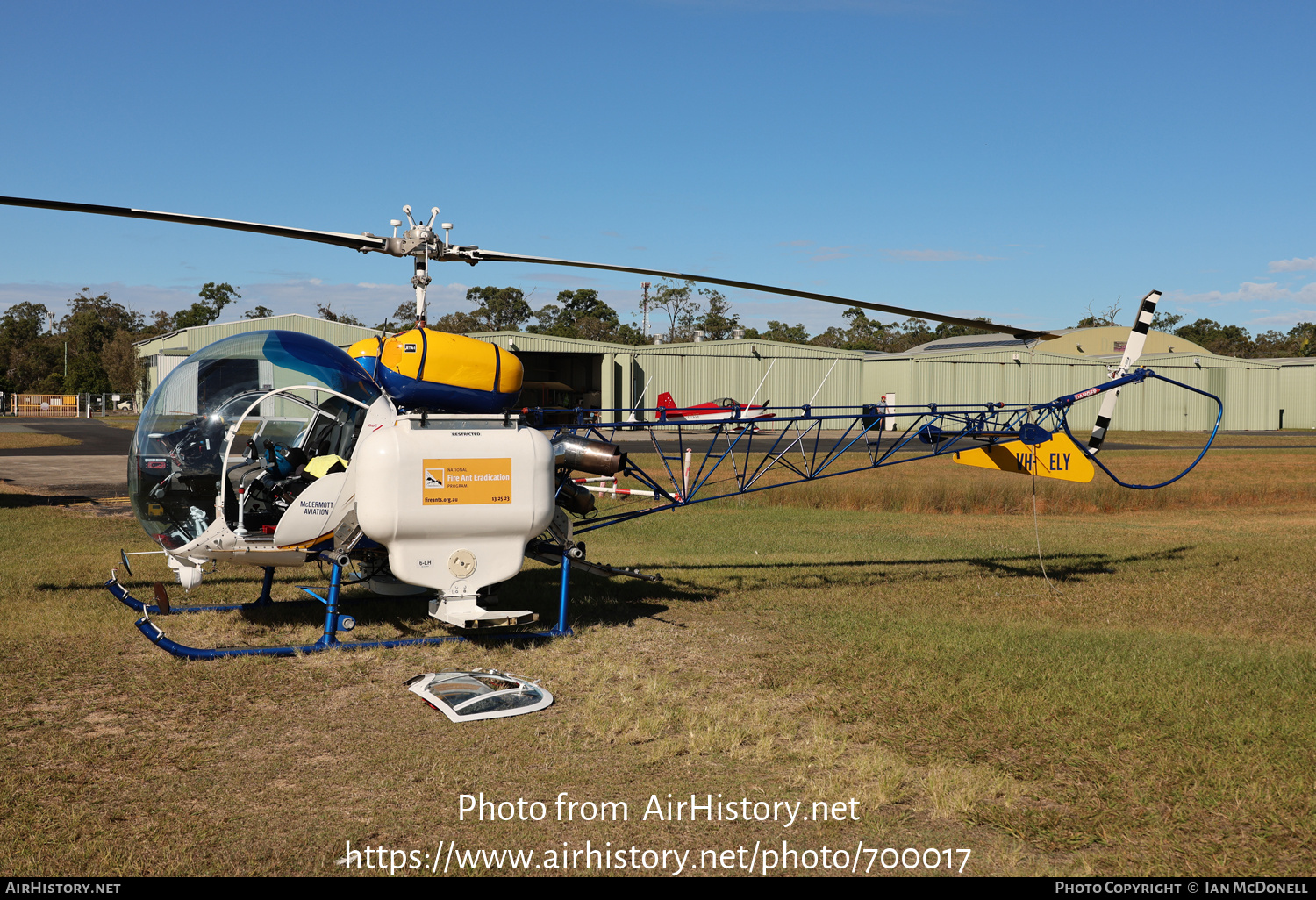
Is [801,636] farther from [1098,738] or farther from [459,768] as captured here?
[459,768]

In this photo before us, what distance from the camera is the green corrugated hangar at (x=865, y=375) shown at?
2066 inches

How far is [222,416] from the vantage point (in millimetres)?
7781

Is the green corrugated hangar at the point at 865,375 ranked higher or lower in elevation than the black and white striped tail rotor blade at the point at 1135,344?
higher

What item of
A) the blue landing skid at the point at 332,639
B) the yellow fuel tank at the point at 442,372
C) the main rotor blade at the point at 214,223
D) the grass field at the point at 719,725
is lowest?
the grass field at the point at 719,725

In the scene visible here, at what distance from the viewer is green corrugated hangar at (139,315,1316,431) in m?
52.5

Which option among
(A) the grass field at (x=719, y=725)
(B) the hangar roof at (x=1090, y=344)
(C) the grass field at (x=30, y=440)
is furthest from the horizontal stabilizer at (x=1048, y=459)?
(B) the hangar roof at (x=1090, y=344)

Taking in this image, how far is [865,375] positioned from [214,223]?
56211mm

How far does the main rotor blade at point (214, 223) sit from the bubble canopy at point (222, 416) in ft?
3.60

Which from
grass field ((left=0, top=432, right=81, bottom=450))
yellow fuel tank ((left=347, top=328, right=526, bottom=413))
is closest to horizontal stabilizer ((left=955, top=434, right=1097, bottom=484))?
yellow fuel tank ((left=347, top=328, right=526, bottom=413))

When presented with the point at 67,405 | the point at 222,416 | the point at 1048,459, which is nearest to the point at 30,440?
the point at 222,416

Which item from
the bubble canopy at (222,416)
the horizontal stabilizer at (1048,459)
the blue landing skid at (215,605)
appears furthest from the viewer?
the horizontal stabilizer at (1048,459)

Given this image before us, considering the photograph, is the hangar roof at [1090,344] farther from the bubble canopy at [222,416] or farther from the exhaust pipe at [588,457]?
the bubble canopy at [222,416]

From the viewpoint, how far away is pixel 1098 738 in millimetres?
6094

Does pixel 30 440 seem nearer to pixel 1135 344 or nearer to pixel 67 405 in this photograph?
pixel 1135 344
